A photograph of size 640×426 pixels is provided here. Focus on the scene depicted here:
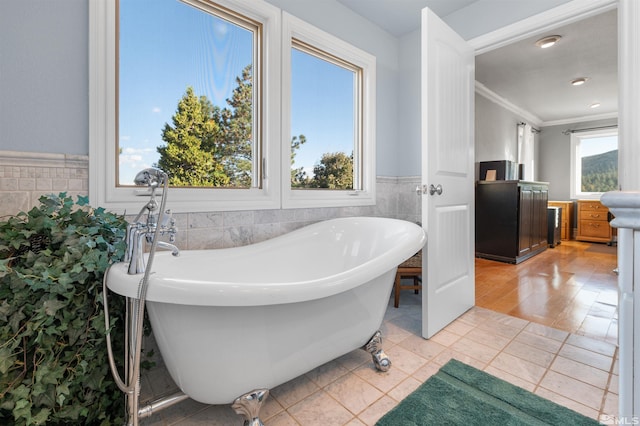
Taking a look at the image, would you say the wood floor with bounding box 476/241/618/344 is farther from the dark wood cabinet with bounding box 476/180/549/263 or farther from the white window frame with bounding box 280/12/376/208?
the white window frame with bounding box 280/12/376/208

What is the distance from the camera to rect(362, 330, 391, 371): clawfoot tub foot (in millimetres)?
1494

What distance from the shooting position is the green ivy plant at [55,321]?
34.8 inches

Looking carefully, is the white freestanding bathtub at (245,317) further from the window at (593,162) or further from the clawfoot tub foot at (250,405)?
the window at (593,162)

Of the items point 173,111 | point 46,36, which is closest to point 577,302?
point 173,111

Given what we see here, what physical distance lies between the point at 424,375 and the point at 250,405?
2.85ft

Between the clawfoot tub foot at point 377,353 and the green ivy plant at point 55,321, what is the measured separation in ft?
3.51

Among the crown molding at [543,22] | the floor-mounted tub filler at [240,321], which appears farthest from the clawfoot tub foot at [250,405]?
the crown molding at [543,22]

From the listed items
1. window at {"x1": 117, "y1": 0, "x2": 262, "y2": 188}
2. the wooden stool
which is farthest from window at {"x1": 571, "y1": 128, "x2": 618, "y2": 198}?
window at {"x1": 117, "y1": 0, "x2": 262, "y2": 188}

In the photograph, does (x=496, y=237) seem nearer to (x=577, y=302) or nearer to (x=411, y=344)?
(x=577, y=302)

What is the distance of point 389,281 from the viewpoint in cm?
150

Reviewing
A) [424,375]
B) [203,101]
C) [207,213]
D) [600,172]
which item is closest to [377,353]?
[424,375]

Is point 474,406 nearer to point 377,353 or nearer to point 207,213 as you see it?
point 377,353

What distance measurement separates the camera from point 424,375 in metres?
1.47

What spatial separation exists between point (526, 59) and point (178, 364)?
4.53 m
